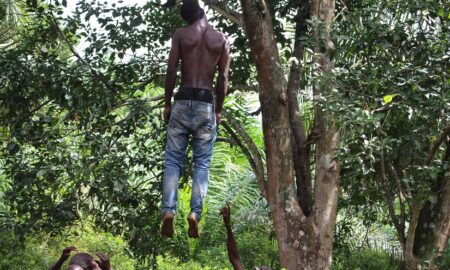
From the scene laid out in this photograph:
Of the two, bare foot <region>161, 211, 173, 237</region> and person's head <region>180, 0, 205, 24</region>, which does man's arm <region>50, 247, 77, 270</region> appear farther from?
person's head <region>180, 0, 205, 24</region>

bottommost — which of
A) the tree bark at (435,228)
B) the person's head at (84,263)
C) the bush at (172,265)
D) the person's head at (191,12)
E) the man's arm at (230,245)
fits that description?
the person's head at (84,263)

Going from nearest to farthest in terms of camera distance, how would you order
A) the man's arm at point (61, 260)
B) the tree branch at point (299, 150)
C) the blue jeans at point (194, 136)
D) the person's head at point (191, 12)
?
the man's arm at point (61, 260), the blue jeans at point (194, 136), the person's head at point (191, 12), the tree branch at point (299, 150)

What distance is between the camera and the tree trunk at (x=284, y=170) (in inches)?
270

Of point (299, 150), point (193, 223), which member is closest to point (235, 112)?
point (299, 150)

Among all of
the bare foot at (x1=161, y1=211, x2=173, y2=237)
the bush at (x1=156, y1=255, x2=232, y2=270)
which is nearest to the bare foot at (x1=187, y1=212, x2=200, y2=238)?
the bare foot at (x1=161, y1=211, x2=173, y2=237)

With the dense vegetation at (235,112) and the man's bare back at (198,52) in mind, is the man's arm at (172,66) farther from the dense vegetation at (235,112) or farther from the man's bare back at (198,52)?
the dense vegetation at (235,112)

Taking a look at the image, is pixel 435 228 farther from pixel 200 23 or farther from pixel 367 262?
pixel 367 262

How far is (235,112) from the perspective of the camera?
32.8 feet

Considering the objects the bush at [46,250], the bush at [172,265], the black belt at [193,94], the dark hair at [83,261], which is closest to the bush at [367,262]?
the bush at [172,265]

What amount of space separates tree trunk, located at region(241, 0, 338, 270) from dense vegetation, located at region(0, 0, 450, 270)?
0.13 meters

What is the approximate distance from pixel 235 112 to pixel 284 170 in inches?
119

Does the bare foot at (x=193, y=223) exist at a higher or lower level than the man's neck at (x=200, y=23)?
lower

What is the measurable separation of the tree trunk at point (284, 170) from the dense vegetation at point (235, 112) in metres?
0.13

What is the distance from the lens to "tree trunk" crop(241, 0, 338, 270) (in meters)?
6.86
